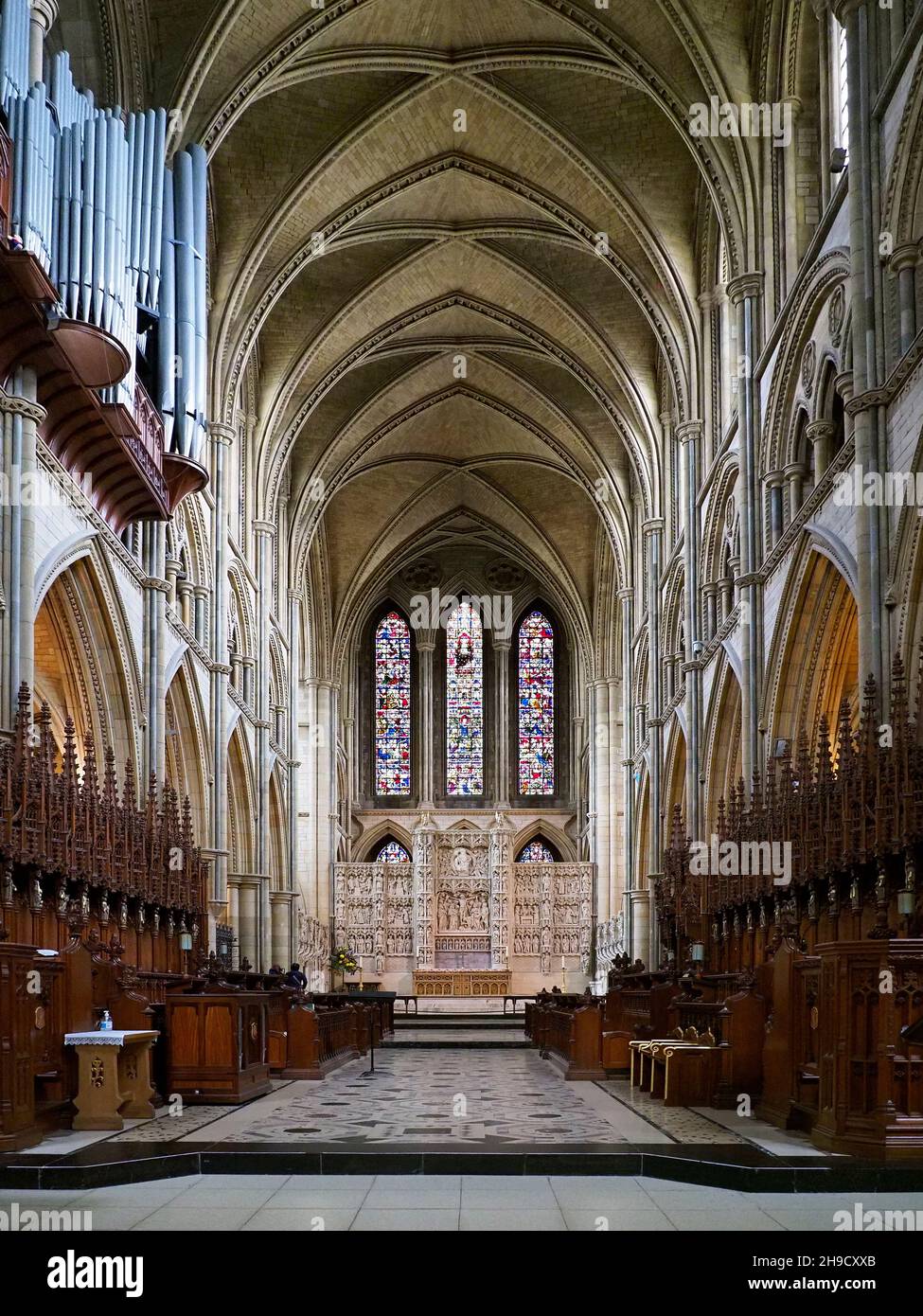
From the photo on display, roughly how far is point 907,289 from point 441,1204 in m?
10.6

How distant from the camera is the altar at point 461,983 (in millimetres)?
40656

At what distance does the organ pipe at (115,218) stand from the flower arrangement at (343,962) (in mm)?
20241

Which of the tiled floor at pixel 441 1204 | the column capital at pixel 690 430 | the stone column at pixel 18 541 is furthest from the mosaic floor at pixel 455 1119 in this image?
the column capital at pixel 690 430

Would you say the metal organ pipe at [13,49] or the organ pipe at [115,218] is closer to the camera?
the metal organ pipe at [13,49]

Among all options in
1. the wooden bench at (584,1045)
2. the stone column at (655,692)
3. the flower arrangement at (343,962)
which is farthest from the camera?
the flower arrangement at (343,962)

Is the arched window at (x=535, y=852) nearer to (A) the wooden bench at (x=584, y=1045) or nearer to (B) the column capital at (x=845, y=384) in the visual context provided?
(A) the wooden bench at (x=584, y=1045)

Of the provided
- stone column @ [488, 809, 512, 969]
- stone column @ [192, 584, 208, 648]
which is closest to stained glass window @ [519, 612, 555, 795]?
stone column @ [488, 809, 512, 969]

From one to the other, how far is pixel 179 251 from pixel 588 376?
47.0ft

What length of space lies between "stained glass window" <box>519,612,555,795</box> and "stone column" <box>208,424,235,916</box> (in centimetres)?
2223

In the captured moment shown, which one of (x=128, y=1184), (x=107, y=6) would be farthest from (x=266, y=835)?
(x=128, y=1184)

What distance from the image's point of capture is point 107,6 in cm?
2075
